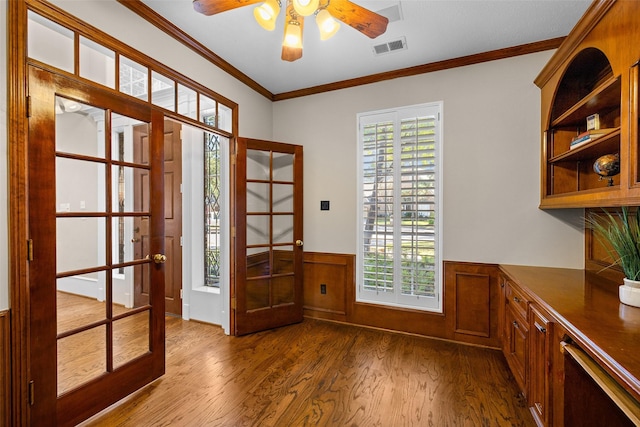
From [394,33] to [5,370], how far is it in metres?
3.32

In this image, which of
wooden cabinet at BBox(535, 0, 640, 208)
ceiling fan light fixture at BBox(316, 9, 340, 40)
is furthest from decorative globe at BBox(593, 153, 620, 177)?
ceiling fan light fixture at BBox(316, 9, 340, 40)

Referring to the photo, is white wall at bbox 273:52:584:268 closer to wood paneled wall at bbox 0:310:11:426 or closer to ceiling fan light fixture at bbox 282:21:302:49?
ceiling fan light fixture at bbox 282:21:302:49

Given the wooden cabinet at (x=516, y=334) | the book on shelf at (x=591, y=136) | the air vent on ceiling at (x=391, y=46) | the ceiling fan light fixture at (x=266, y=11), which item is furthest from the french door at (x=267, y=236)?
the book on shelf at (x=591, y=136)

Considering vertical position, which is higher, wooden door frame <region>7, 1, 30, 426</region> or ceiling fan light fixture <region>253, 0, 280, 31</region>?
ceiling fan light fixture <region>253, 0, 280, 31</region>

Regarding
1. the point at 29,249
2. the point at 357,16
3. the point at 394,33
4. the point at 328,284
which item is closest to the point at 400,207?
the point at 328,284

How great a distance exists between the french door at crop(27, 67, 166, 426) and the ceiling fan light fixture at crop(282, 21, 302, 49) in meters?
1.15

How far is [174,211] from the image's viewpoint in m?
3.54

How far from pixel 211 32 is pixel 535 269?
11.1 ft

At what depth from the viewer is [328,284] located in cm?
341

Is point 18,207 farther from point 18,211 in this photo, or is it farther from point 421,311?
point 421,311

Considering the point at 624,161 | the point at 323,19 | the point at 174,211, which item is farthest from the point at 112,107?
the point at 624,161

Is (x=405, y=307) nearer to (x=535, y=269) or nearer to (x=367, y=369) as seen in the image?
(x=367, y=369)

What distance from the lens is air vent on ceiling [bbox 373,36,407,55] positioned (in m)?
2.50

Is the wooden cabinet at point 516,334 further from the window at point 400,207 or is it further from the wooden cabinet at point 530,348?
the window at point 400,207
